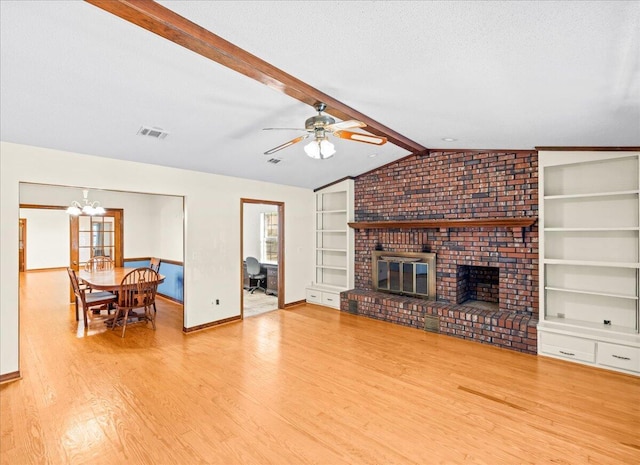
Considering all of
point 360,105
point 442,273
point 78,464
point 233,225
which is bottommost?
point 78,464

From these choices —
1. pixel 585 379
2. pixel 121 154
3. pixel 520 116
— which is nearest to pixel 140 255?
pixel 121 154

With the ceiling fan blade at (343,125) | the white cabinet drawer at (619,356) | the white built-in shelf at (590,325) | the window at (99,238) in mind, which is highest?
the ceiling fan blade at (343,125)

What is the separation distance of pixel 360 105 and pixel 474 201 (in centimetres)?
262

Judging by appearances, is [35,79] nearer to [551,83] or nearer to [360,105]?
[360,105]

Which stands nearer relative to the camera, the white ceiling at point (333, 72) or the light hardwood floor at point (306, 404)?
the white ceiling at point (333, 72)

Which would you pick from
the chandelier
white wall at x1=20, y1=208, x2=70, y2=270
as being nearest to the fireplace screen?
the chandelier

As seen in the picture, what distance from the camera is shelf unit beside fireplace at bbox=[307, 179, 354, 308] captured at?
604cm

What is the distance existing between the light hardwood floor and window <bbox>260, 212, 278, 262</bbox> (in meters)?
3.56

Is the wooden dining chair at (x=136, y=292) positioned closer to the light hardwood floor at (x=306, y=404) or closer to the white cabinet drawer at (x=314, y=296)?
the light hardwood floor at (x=306, y=404)

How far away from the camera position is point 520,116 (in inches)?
117

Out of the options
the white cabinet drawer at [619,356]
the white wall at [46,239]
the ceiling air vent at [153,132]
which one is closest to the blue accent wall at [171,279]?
the ceiling air vent at [153,132]

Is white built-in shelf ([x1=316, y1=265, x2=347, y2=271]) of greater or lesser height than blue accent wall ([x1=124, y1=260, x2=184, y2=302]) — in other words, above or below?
above

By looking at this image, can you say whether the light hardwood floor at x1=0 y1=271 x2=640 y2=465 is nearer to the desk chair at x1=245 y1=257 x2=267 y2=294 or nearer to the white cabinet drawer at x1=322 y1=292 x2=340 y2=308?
the white cabinet drawer at x1=322 y1=292 x2=340 y2=308

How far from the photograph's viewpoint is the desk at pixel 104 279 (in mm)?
4410
